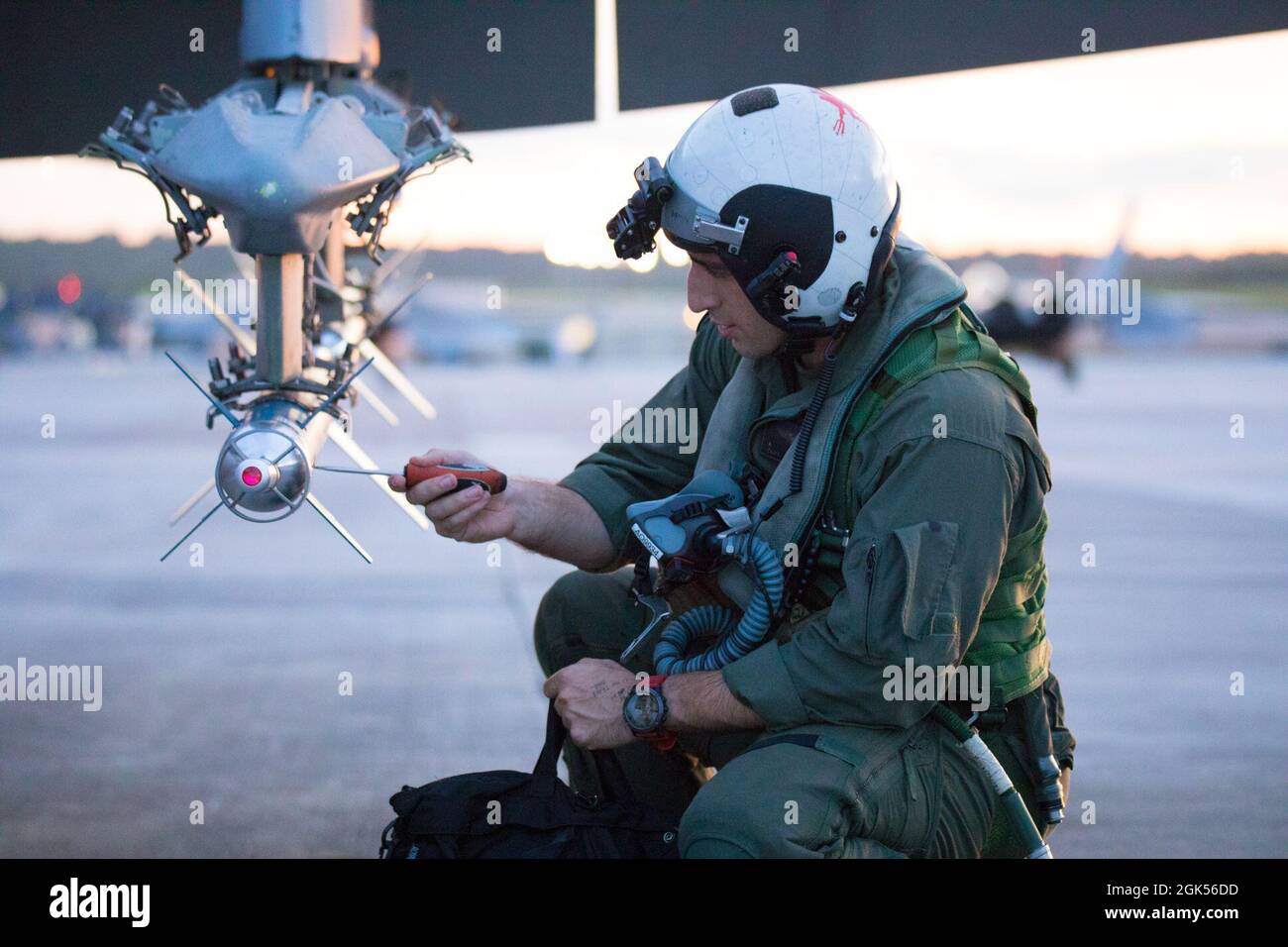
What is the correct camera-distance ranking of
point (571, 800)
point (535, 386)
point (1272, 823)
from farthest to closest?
point (535, 386) → point (1272, 823) → point (571, 800)

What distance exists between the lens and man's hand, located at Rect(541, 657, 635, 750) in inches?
98.3

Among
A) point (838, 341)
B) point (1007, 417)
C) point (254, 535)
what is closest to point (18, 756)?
point (838, 341)

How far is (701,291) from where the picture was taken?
2.62 metres

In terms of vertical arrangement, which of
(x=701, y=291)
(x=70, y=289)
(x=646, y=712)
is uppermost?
(x=70, y=289)

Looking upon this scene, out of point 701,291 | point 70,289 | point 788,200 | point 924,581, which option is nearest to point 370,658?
point 701,291

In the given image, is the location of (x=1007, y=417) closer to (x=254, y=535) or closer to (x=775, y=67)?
(x=775, y=67)

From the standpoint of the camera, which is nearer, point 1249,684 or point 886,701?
point 886,701

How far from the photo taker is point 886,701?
2340mm

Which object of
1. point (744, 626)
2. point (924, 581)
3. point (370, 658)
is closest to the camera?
point (924, 581)

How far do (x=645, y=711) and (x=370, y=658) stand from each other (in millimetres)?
3224

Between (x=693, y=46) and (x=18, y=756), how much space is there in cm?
322

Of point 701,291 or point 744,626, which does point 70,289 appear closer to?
point 701,291

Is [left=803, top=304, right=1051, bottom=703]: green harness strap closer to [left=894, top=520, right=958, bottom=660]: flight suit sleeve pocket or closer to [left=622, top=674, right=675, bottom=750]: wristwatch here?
[left=894, top=520, right=958, bottom=660]: flight suit sleeve pocket

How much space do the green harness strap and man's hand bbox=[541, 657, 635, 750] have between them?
0.42 m
